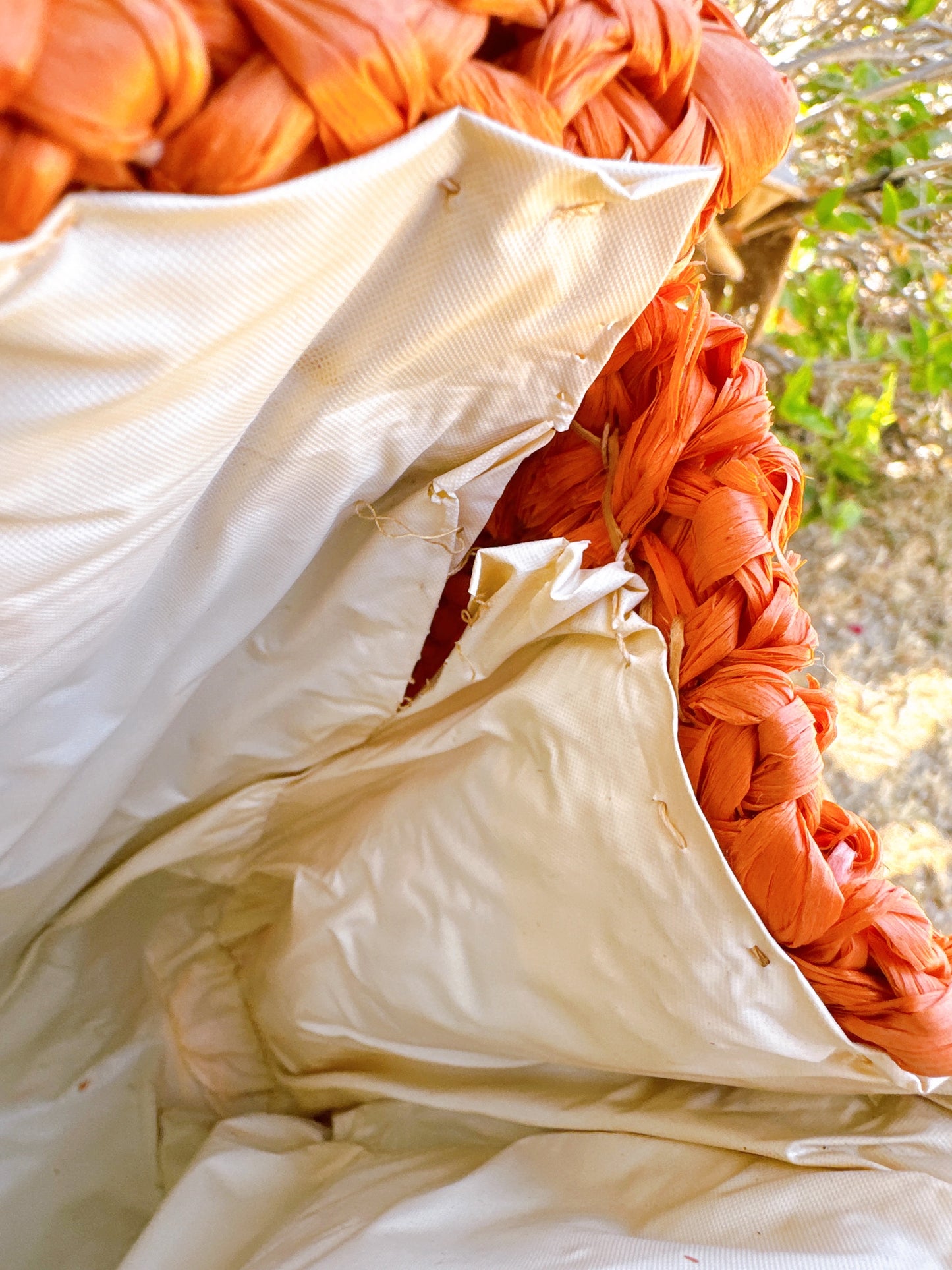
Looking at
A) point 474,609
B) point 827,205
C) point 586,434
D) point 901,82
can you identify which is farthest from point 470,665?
point 901,82

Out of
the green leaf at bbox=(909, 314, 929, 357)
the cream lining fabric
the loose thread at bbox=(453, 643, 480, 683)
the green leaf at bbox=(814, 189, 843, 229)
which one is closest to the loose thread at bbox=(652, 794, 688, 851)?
the cream lining fabric

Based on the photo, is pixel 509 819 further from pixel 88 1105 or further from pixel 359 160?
pixel 88 1105

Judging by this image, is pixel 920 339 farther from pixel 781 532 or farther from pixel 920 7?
pixel 781 532

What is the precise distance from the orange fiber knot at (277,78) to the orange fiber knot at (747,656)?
0.45 ft

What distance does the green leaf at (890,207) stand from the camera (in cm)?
80

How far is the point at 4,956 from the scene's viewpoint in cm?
69

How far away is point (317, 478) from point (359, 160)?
6.6 inches

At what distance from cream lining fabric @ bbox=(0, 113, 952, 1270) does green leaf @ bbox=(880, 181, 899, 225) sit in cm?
51

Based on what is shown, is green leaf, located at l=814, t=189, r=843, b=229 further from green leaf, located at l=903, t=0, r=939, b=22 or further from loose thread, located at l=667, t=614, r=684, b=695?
loose thread, located at l=667, t=614, r=684, b=695

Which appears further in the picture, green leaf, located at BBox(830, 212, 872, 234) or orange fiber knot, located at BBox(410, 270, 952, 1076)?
green leaf, located at BBox(830, 212, 872, 234)

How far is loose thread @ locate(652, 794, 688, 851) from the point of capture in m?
0.47

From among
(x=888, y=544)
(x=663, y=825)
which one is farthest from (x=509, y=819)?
(x=888, y=544)

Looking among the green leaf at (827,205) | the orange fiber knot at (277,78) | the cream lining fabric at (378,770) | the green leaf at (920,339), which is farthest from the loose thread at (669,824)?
the green leaf at (920,339)

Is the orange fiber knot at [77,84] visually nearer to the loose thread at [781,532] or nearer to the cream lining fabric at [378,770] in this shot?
the cream lining fabric at [378,770]
